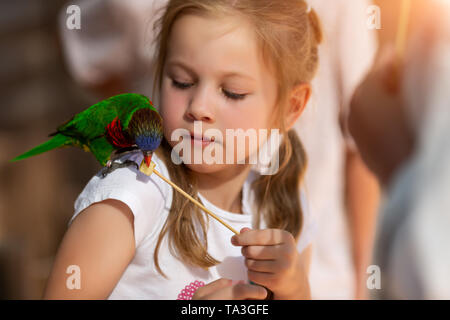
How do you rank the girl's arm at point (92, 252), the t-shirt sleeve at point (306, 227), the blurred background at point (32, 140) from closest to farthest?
the girl's arm at point (92, 252) < the t-shirt sleeve at point (306, 227) < the blurred background at point (32, 140)

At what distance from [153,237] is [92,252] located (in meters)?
0.05

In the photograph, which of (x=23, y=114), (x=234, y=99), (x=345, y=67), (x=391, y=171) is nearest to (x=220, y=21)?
(x=234, y=99)

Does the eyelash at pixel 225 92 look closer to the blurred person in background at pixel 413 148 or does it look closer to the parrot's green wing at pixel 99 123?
the parrot's green wing at pixel 99 123

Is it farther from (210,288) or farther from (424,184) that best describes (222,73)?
(424,184)

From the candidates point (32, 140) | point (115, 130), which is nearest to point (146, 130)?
point (115, 130)

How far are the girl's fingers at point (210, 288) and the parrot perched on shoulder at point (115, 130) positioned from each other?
0.11 meters

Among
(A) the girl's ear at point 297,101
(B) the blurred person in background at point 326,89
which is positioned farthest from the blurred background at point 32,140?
(A) the girl's ear at point 297,101

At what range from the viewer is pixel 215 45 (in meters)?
0.32

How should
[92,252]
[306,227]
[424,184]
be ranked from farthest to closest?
[424,184] < [306,227] < [92,252]

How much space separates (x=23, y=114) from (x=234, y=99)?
1.50 feet

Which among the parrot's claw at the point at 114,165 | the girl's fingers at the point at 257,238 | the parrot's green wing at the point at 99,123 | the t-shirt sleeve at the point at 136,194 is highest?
the parrot's green wing at the point at 99,123

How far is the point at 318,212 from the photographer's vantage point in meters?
0.45

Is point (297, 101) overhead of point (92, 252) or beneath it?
overhead

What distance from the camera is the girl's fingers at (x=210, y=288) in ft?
1.11
